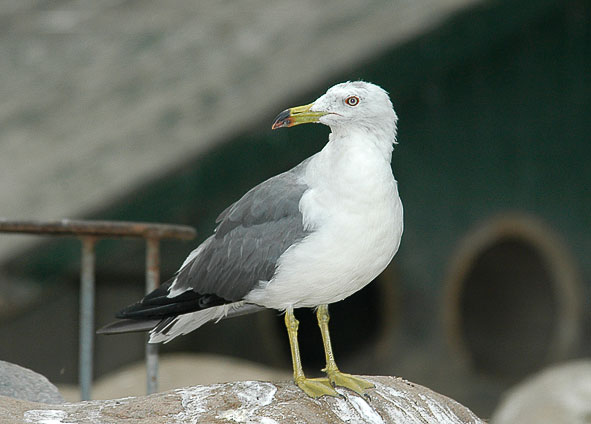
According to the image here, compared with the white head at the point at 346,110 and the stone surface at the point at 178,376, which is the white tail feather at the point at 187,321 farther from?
the stone surface at the point at 178,376

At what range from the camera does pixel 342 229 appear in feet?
9.64

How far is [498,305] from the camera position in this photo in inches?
393

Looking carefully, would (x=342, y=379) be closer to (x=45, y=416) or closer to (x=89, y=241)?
(x=45, y=416)

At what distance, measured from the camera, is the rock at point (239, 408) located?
283 centimetres

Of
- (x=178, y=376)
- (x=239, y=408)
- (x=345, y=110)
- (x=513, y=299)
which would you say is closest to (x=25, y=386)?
(x=239, y=408)

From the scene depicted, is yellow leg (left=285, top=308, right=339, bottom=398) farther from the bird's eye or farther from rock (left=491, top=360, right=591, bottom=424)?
rock (left=491, top=360, right=591, bottom=424)

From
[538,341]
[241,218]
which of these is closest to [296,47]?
[241,218]

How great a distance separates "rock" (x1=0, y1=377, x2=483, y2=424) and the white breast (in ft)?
1.08

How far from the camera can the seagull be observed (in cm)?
296

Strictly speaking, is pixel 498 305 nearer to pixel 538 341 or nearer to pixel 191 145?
pixel 538 341

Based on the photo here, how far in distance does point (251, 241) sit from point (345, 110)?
55 cm

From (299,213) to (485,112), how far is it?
585 cm

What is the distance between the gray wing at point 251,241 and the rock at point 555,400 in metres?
2.92

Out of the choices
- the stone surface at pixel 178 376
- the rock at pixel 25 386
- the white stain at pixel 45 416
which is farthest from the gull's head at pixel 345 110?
the stone surface at pixel 178 376
